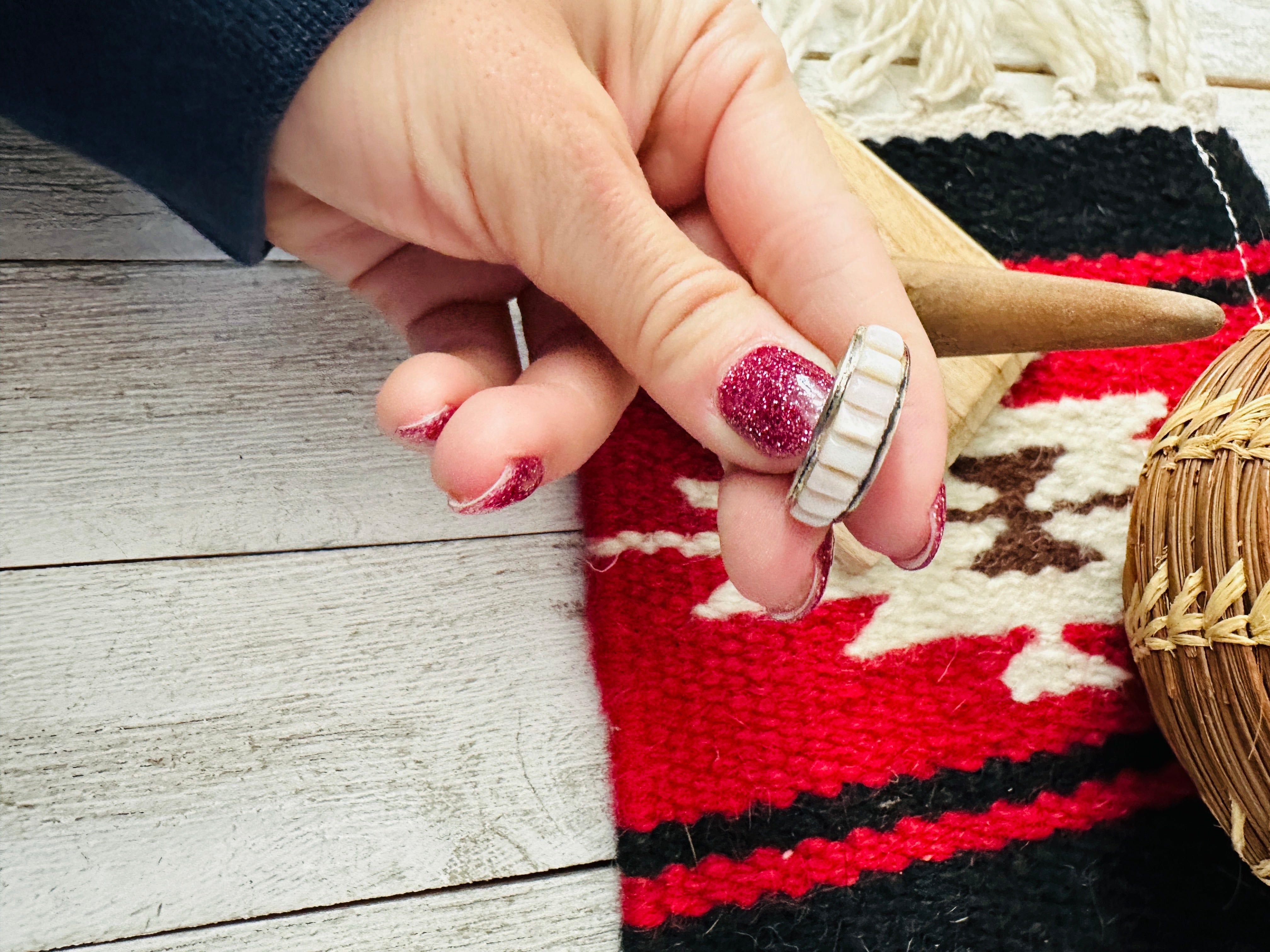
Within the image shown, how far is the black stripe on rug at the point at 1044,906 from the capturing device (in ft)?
1.20

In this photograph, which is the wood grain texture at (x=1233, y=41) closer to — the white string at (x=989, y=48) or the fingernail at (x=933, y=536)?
the white string at (x=989, y=48)

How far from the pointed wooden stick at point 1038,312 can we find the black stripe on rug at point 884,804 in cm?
19

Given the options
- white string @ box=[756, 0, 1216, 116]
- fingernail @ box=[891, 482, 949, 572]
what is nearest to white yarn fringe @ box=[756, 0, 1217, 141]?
white string @ box=[756, 0, 1216, 116]

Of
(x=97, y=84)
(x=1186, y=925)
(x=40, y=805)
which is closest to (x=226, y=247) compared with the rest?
(x=97, y=84)

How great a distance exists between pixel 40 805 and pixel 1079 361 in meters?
0.48

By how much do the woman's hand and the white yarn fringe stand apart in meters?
0.16

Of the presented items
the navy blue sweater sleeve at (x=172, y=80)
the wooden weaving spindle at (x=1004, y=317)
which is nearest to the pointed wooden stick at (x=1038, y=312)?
the wooden weaving spindle at (x=1004, y=317)

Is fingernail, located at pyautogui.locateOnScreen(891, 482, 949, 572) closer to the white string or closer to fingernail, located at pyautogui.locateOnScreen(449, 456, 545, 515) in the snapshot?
fingernail, located at pyautogui.locateOnScreen(449, 456, 545, 515)

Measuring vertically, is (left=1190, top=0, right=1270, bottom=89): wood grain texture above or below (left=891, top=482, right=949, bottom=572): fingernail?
above

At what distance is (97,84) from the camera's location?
25cm

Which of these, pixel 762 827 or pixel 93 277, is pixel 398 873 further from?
pixel 93 277

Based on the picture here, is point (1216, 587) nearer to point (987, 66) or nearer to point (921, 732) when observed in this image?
point (921, 732)

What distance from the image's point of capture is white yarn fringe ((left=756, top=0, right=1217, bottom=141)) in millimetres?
460

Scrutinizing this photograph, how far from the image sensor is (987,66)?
1.53 feet
